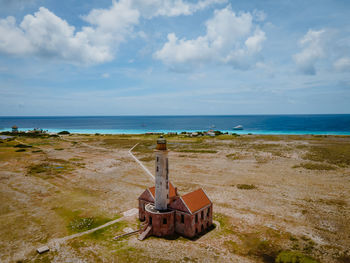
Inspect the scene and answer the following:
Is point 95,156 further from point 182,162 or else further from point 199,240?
point 199,240

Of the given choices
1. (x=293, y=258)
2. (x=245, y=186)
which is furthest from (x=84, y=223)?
(x=245, y=186)

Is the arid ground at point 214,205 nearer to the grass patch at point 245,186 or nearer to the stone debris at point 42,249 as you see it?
the grass patch at point 245,186

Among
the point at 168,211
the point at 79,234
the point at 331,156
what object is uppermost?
the point at 331,156

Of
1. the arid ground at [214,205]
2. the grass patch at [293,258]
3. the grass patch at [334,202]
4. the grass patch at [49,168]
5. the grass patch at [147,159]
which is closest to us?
the grass patch at [293,258]

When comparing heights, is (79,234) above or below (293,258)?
below

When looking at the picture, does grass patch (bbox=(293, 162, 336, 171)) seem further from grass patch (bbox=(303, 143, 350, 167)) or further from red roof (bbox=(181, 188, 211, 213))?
red roof (bbox=(181, 188, 211, 213))

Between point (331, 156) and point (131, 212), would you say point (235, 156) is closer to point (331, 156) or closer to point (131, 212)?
point (331, 156)

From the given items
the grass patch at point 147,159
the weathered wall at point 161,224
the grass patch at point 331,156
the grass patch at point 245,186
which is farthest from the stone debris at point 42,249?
the grass patch at point 331,156
